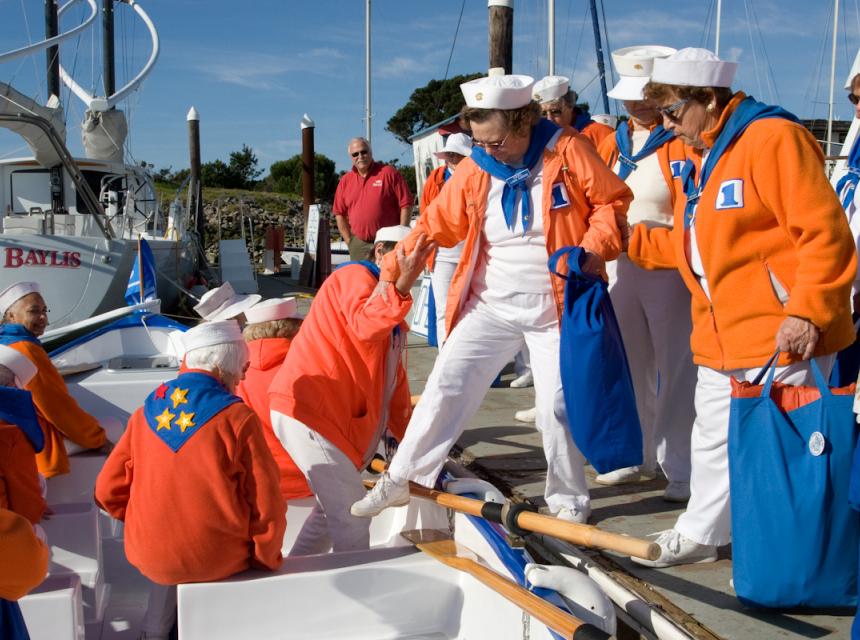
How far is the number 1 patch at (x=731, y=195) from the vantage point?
2932mm

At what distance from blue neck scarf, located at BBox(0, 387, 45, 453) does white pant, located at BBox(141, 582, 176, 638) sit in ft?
2.19

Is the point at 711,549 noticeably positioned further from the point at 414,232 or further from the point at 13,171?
the point at 13,171

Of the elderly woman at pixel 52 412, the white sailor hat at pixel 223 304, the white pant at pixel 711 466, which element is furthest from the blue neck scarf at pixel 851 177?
the elderly woman at pixel 52 412

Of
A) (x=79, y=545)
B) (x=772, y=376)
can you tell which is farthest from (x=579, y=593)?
(x=79, y=545)

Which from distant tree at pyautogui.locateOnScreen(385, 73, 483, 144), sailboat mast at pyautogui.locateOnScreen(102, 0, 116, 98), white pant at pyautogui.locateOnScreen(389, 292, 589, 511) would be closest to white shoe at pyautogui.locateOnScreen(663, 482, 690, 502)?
white pant at pyautogui.locateOnScreen(389, 292, 589, 511)

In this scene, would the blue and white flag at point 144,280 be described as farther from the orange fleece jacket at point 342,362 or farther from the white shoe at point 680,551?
the white shoe at point 680,551

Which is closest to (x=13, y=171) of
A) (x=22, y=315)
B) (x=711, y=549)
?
(x=22, y=315)

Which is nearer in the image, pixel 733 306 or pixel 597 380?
pixel 733 306

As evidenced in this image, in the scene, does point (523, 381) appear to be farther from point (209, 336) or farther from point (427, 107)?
point (427, 107)

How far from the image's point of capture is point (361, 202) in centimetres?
802

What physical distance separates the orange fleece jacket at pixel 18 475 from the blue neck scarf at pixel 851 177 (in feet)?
10.4

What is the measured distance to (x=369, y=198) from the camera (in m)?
7.98

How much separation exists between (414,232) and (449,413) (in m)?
0.76

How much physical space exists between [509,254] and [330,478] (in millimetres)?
1144
